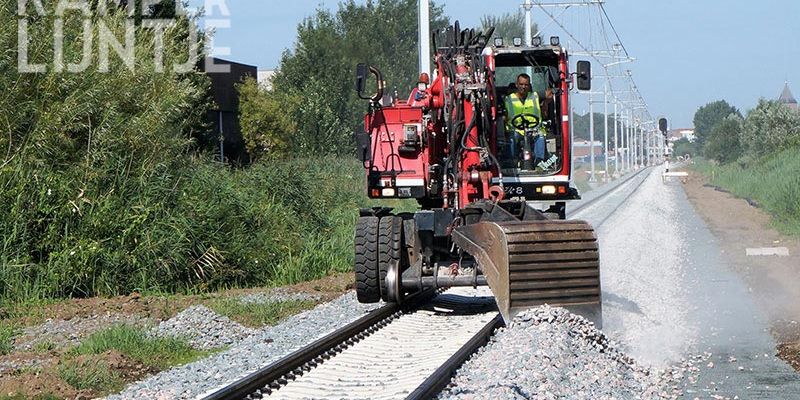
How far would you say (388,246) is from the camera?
15555 mm

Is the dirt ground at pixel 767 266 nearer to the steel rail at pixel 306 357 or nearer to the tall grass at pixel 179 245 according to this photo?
the steel rail at pixel 306 357

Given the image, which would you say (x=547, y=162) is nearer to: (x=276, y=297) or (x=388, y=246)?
(x=388, y=246)

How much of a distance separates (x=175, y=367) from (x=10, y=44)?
33.4ft

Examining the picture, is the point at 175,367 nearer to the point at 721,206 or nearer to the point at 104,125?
the point at 104,125

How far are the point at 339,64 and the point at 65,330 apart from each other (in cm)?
4586

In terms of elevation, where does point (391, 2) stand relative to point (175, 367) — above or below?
above

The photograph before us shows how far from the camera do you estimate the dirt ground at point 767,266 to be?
1381cm

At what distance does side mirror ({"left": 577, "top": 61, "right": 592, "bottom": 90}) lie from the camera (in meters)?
15.9

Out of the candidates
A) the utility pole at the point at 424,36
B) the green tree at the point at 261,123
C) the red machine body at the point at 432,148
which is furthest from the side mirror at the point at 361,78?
the green tree at the point at 261,123

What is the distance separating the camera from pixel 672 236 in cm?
2973

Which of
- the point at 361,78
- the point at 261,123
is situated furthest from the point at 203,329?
the point at 261,123

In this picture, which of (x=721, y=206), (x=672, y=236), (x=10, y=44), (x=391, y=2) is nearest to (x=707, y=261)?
(x=672, y=236)

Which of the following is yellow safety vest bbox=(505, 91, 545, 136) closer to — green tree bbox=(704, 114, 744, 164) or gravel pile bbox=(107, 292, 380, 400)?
gravel pile bbox=(107, 292, 380, 400)

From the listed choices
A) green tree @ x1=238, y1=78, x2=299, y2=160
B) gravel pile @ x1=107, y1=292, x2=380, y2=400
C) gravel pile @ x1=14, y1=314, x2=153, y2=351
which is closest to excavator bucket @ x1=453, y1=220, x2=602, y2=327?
gravel pile @ x1=107, y1=292, x2=380, y2=400
